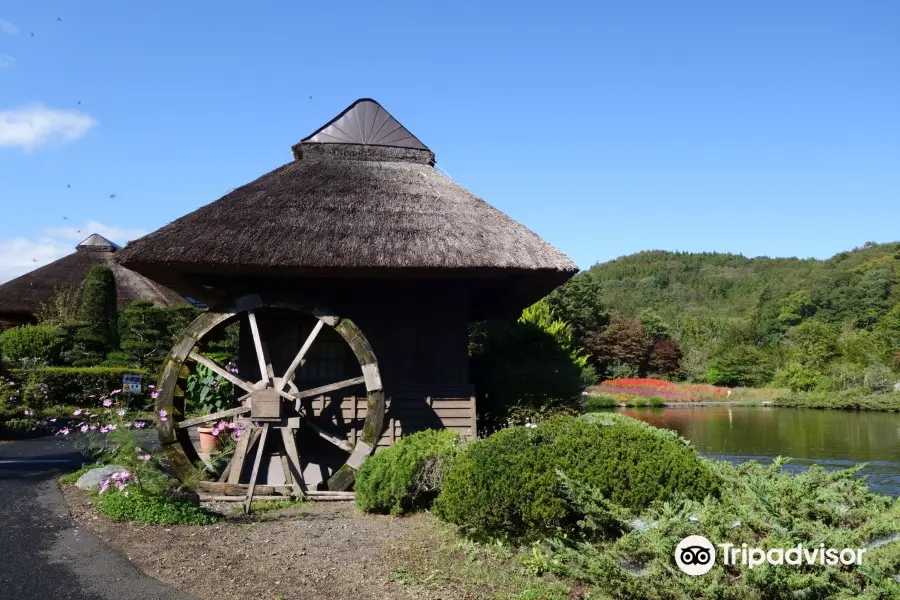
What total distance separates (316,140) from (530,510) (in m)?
6.92

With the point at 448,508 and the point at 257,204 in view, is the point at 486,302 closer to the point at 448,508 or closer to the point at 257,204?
the point at 257,204

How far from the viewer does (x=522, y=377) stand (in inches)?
337

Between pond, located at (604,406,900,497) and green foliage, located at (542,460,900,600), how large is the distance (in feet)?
13.0

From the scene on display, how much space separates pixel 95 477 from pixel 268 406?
6.69ft

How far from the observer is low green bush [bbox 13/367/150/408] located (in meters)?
15.2

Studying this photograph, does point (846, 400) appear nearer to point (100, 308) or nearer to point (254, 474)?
point (254, 474)

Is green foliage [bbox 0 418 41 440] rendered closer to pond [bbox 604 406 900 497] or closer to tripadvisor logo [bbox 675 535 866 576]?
pond [bbox 604 406 900 497]

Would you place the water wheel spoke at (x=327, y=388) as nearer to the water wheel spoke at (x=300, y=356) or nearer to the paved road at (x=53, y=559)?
the water wheel spoke at (x=300, y=356)

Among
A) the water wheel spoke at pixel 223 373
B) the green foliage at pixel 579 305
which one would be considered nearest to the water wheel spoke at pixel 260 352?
the water wheel spoke at pixel 223 373

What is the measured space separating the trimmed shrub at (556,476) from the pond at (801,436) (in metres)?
3.71

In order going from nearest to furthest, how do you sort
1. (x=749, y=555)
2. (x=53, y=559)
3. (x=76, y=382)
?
(x=749, y=555) < (x=53, y=559) < (x=76, y=382)

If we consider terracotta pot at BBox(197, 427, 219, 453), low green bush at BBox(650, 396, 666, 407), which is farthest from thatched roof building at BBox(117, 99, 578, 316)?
low green bush at BBox(650, 396, 666, 407)

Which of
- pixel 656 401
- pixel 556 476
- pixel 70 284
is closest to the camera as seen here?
pixel 556 476

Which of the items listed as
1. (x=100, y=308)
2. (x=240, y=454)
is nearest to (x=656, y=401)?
(x=100, y=308)
